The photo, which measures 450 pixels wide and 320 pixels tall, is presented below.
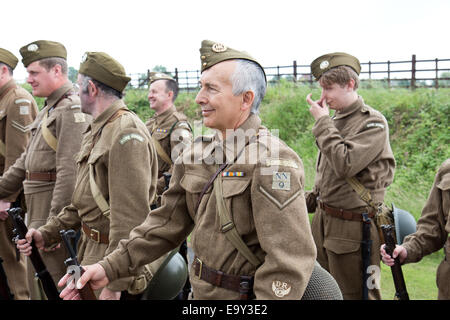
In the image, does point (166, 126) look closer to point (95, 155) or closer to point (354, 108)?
point (354, 108)

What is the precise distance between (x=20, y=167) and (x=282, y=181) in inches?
138

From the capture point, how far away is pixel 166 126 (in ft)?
24.3

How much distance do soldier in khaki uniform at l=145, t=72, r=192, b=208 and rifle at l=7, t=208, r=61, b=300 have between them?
2648 millimetres

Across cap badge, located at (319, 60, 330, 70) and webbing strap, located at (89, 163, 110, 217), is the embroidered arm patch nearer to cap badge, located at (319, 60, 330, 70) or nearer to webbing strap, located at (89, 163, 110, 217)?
webbing strap, located at (89, 163, 110, 217)

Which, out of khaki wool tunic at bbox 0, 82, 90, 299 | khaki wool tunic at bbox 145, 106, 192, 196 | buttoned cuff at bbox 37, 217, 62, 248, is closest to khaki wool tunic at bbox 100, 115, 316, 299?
buttoned cuff at bbox 37, 217, 62, 248

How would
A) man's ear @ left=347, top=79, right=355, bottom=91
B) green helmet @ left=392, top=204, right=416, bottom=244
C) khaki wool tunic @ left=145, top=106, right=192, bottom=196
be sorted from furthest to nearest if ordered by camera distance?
1. khaki wool tunic @ left=145, top=106, right=192, bottom=196
2. man's ear @ left=347, top=79, right=355, bottom=91
3. green helmet @ left=392, top=204, right=416, bottom=244

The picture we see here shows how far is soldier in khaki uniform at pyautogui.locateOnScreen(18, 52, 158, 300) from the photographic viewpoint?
3.23m

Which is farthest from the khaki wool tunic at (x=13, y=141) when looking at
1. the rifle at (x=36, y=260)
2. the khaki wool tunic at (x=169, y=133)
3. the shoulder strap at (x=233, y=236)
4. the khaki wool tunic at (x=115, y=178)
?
the shoulder strap at (x=233, y=236)

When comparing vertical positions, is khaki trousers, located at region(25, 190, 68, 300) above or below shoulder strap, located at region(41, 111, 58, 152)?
below

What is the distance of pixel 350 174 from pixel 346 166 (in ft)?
0.30

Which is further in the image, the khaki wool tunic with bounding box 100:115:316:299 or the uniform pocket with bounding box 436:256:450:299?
the uniform pocket with bounding box 436:256:450:299

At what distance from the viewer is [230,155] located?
2.40 meters

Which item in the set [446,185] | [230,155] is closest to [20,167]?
[230,155]

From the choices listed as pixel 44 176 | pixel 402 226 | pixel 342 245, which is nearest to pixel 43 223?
pixel 44 176
